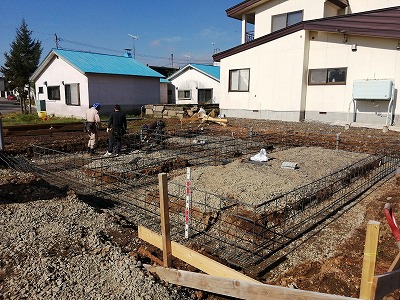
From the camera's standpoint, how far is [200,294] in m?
2.86

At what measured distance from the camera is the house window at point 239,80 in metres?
17.9

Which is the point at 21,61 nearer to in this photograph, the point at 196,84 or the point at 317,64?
the point at 196,84

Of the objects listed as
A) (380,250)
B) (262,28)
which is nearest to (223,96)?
(262,28)

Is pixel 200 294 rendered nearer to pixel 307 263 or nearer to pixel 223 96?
pixel 307 263

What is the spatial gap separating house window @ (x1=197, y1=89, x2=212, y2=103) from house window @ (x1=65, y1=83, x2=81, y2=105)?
1134 cm

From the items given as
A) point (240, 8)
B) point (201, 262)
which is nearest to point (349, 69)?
point (240, 8)

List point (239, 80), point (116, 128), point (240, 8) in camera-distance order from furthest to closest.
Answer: point (240, 8) < point (239, 80) < point (116, 128)

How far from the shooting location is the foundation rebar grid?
13.3 feet

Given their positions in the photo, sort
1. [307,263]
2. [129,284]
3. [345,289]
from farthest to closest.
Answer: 1. [307,263]
2. [345,289]
3. [129,284]

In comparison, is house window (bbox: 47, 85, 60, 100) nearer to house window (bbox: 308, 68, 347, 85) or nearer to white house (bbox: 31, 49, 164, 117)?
white house (bbox: 31, 49, 164, 117)

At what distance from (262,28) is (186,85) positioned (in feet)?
37.7

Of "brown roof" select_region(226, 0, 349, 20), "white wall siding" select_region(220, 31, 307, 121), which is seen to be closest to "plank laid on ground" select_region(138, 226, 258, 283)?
"white wall siding" select_region(220, 31, 307, 121)

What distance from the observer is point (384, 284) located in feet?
6.11

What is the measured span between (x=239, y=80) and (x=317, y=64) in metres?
4.60
